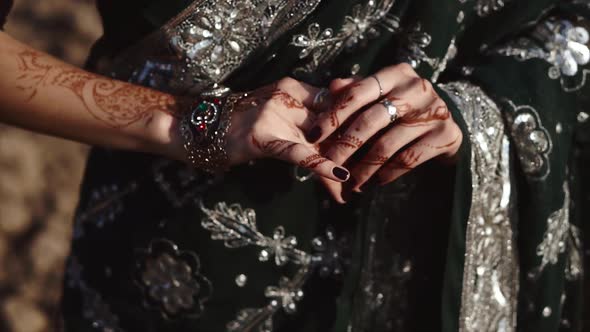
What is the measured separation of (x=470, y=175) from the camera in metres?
0.83

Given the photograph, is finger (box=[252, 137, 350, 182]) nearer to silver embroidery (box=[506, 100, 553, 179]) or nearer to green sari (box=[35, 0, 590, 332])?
green sari (box=[35, 0, 590, 332])

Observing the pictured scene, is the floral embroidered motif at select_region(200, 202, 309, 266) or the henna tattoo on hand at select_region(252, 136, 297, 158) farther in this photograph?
the floral embroidered motif at select_region(200, 202, 309, 266)

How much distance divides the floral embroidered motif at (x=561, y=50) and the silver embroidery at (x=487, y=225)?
99 millimetres

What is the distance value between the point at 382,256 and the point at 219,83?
0.27m

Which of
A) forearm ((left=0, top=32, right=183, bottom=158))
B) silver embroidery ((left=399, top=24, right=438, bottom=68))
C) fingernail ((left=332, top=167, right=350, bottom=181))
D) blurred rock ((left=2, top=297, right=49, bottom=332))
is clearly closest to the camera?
fingernail ((left=332, top=167, right=350, bottom=181))

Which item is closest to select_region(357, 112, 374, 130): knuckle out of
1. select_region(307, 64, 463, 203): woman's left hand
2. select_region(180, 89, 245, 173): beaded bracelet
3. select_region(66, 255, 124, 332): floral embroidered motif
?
select_region(307, 64, 463, 203): woman's left hand

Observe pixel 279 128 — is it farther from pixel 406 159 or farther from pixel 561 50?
pixel 561 50

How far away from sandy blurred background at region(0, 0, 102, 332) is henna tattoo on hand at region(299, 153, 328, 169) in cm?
168

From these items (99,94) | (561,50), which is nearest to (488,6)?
(561,50)

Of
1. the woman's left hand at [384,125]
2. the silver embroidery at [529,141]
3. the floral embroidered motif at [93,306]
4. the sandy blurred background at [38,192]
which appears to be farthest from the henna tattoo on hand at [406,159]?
the sandy blurred background at [38,192]

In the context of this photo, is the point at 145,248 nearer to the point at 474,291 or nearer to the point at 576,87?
the point at 474,291

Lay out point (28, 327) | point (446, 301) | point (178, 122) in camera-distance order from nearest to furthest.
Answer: point (178, 122)
point (446, 301)
point (28, 327)

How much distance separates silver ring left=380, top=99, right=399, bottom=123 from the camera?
70 centimetres

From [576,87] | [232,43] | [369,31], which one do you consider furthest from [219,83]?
[576,87]
